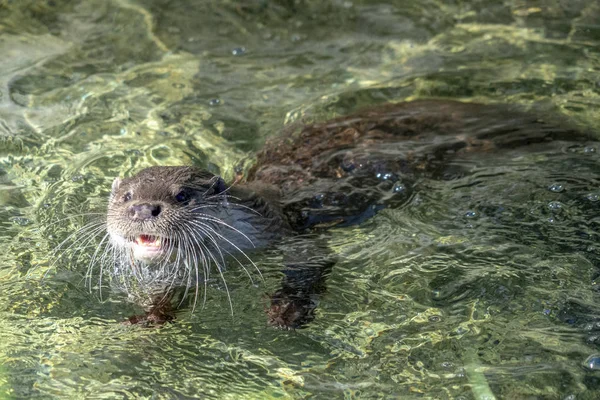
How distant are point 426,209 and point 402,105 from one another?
2.52 ft

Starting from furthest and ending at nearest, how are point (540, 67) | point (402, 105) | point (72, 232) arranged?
point (540, 67)
point (402, 105)
point (72, 232)

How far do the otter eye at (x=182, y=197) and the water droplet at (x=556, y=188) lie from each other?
1721 mm

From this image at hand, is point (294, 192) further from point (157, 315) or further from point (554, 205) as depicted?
point (554, 205)

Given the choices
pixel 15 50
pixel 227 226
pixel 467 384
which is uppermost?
pixel 15 50

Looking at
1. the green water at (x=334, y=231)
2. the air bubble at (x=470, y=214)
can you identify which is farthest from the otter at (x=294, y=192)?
the air bubble at (x=470, y=214)

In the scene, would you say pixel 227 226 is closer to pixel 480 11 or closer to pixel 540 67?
pixel 540 67

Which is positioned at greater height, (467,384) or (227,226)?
(227,226)

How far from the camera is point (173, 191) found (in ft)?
11.1

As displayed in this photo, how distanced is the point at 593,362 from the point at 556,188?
1267mm

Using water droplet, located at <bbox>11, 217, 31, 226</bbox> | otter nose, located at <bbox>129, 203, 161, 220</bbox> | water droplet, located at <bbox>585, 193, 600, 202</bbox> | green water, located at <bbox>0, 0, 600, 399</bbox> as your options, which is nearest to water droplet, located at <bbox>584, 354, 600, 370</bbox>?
green water, located at <bbox>0, 0, 600, 399</bbox>

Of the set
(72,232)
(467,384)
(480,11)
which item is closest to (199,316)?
(72,232)

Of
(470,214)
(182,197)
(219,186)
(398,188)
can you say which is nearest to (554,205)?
(470,214)

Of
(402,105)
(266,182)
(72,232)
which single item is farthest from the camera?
(402,105)

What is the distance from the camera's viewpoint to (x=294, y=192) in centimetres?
398
